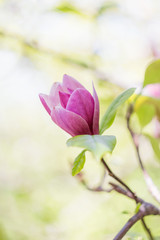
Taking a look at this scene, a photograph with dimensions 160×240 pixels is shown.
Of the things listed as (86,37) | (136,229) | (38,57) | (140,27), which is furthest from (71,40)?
(136,229)

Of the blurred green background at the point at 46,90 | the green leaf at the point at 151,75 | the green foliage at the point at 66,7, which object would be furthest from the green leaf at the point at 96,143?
the green foliage at the point at 66,7

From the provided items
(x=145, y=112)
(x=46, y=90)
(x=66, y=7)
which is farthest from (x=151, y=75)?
(x=46, y=90)

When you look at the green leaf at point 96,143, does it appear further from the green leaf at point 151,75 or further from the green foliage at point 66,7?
the green foliage at point 66,7

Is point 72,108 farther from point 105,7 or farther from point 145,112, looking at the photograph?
point 105,7

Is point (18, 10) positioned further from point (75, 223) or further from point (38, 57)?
point (75, 223)

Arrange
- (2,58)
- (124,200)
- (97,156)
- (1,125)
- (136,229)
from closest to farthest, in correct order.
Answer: (97,156)
(136,229)
(124,200)
(2,58)
(1,125)

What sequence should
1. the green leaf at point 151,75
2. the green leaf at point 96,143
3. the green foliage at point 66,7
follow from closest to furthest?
the green leaf at point 96,143
the green leaf at point 151,75
the green foliage at point 66,7
